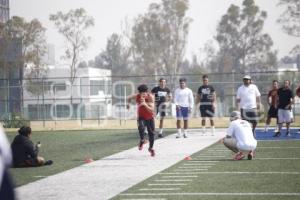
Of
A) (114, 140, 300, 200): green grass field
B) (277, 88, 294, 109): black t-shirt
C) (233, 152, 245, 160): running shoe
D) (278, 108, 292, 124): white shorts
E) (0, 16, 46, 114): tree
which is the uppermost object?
(0, 16, 46, 114): tree

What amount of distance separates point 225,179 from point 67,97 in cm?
4624

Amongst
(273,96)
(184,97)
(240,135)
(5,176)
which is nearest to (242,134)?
(240,135)

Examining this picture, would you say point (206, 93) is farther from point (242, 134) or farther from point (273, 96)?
point (242, 134)

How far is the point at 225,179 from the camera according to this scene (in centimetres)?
1023

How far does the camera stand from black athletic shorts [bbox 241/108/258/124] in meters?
17.8

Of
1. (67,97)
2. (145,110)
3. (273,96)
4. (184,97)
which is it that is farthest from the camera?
(67,97)

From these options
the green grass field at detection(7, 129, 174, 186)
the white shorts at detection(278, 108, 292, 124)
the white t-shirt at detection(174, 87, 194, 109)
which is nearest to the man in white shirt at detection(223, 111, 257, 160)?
the green grass field at detection(7, 129, 174, 186)

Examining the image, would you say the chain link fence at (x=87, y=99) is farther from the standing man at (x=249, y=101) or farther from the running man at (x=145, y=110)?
the running man at (x=145, y=110)

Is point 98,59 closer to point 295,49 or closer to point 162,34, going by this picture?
point 162,34

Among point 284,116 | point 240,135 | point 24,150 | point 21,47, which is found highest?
point 21,47

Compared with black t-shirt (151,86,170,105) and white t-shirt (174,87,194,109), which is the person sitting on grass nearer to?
white t-shirt (174,87,194,109)

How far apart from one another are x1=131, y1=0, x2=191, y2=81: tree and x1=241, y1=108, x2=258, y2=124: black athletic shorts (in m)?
50.1

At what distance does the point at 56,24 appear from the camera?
60.5m

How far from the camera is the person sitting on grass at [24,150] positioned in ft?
40.5
